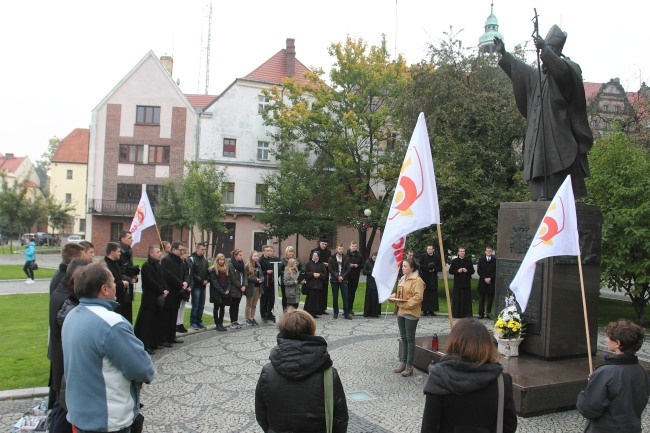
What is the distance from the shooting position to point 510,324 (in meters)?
7.58

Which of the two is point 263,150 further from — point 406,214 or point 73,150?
point 73,150

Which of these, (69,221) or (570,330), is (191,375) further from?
(69,221)

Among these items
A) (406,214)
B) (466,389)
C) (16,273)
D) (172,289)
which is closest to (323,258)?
(172,289)

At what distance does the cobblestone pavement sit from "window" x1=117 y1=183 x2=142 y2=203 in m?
31.0

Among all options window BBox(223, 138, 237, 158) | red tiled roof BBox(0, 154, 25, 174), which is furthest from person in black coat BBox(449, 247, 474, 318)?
red tiled roof BBox(0, 154, 25, 174)

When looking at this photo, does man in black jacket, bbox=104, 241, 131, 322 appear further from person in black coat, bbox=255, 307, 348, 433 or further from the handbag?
the handbag

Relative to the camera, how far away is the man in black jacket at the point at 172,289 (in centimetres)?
1005

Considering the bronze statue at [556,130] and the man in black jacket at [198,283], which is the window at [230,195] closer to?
the man in black jacket at [198,283]

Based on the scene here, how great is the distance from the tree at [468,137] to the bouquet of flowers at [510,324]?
10124 mm

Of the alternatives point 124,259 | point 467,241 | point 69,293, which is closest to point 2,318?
point 124,259

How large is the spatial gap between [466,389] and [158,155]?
1566 inches

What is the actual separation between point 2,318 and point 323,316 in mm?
8023

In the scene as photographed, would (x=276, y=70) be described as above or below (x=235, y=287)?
above

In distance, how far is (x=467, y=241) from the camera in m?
18.4
